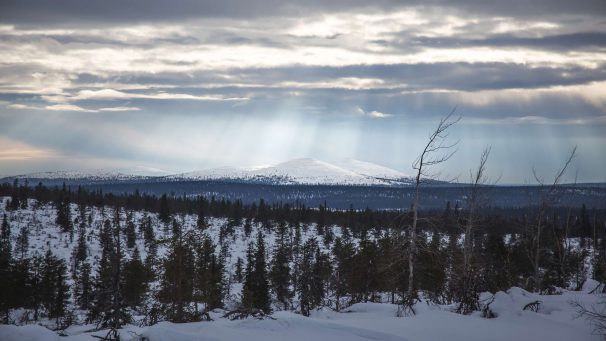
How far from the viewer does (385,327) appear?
10633mm

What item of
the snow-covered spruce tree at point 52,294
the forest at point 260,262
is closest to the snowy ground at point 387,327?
the forest at point 260,262

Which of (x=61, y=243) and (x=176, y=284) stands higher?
(x=176, y=284)

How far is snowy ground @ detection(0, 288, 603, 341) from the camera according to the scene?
882cm

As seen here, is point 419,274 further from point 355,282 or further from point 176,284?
point 176,284

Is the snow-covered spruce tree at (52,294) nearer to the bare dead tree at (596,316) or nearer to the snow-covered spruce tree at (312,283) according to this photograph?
the snow-covered spruce tree at (312,283)

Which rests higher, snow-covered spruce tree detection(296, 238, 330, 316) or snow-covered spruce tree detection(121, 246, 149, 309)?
snow-covered spruce tree detection(296, 238, 330, 316)

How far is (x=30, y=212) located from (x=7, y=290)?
97612 mm

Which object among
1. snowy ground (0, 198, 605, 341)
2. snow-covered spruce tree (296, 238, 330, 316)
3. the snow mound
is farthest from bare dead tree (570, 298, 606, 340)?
the snow mound

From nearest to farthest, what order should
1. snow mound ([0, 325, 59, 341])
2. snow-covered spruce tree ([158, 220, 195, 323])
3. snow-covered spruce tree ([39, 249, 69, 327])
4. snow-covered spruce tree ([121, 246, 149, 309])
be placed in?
1. snow mound ([0, 325, 59, 341])
2. snow-covered spruce tree ([158, 220, 195, 323])
3. snow-covered spruce tree ([121, 246, 149, 309])
4. snow-covered spruce tree ([39, 249, 69, 327])

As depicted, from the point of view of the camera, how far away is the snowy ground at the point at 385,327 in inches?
347

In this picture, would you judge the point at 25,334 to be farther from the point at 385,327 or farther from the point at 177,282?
the point at 177,282

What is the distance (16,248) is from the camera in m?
91.1

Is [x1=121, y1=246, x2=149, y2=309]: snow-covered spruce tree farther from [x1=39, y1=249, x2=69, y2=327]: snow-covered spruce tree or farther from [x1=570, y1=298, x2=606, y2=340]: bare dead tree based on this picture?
[x1=570, y1=298, x2=606, y2=340]: bare dead tree

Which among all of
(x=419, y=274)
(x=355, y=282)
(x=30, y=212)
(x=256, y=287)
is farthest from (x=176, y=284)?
(x=30, y=212)
